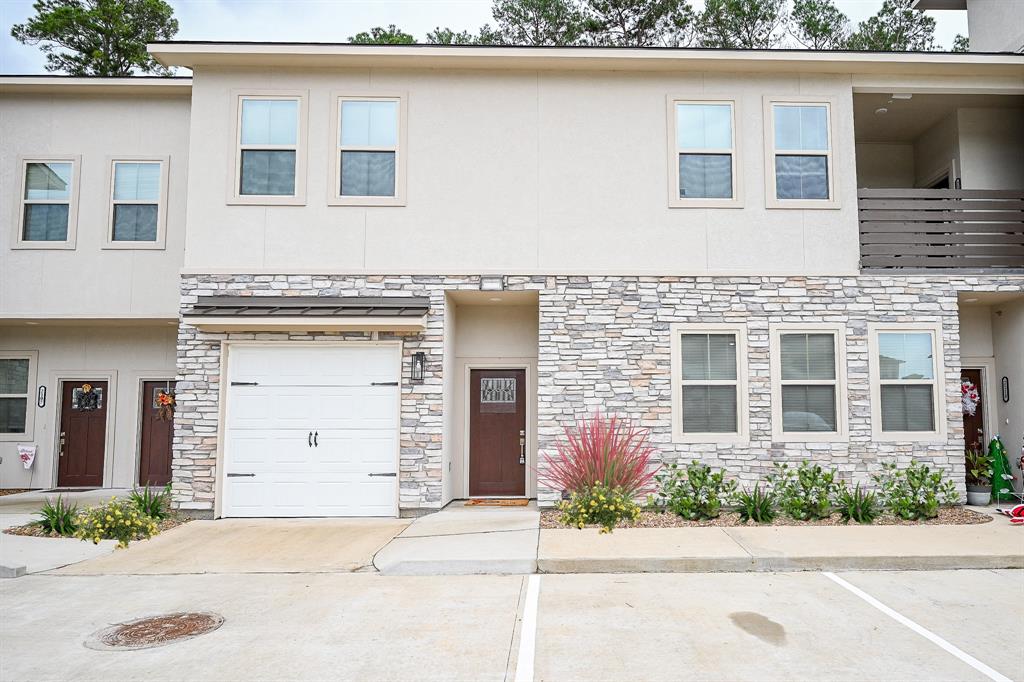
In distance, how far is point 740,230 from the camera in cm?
1028

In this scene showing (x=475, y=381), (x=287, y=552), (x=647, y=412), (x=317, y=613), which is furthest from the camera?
(x=475, y=381)

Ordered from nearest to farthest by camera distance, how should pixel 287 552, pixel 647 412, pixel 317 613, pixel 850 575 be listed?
pixel 317 613
pixel 850 575
pixel 287 552
pixel 647 412

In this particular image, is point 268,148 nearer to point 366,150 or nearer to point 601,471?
point 366,150

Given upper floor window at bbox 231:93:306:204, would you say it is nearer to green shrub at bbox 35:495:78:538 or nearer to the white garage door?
the white garage door

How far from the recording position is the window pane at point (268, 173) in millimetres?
10305

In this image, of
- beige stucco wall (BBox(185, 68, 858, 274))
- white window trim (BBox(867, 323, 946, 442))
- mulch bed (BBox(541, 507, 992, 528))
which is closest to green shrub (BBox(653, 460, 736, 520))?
mulch bed (BBox(541, 507, 992, 528))

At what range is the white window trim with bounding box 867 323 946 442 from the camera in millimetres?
10094

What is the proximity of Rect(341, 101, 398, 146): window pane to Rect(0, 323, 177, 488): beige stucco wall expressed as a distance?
5.53 metres

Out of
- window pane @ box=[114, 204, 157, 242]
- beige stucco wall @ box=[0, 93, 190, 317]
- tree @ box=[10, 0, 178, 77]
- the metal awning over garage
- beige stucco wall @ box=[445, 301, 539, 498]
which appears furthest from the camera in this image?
tree @ box=[10, 0, 178, 77]

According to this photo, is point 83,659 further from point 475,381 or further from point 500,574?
point 475,381

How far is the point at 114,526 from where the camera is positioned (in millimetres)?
8680

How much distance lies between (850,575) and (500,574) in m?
3.37

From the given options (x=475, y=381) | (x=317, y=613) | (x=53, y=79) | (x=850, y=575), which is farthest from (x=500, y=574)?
(x=53, y=79)

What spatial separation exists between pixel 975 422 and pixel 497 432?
24.9 ft
